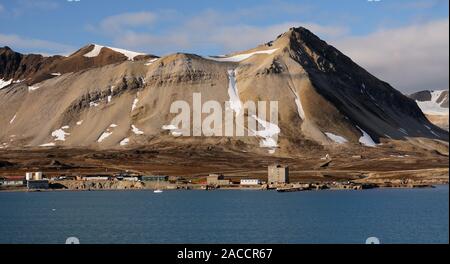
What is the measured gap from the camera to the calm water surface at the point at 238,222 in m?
48.4

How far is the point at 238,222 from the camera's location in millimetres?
62031

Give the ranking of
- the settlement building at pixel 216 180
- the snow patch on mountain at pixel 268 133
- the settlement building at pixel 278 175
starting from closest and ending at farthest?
the settlement building at pixel 278 175 → the settlement building at pixel 216 180 → the snow patch on mountain at pixel 268 133

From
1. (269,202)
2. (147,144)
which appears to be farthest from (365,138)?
(269,202)

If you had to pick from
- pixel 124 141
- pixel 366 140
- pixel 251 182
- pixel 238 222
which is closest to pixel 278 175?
pixel 251 182

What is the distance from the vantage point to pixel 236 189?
417ft

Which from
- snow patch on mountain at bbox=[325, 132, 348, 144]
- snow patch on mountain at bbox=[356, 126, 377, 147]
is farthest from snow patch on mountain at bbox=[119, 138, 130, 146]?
snow patch on mountain at bbox=[356, 126, 377, 147]

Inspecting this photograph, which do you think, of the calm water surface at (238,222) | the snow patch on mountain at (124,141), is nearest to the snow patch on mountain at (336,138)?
the snow patch on mountain at (124,141)

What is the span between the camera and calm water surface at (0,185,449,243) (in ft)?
159

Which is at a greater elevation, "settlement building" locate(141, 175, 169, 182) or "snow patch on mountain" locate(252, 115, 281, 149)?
"snow patch on mountain" locate(252, 115, 281, 149)

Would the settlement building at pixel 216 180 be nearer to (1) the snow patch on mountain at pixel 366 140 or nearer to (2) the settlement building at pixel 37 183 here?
(2) the settlement building at pixel 37 183

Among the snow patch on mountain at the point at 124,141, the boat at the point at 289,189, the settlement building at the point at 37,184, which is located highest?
the snow patch on mountain at the point at 124,141

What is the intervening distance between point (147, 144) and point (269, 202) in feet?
A: 339

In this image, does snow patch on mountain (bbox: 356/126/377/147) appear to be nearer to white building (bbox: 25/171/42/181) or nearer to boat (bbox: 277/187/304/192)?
boat (bbox: 277/187/304/192)

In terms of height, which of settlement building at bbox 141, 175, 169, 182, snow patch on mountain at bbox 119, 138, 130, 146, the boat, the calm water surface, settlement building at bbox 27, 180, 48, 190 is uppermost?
snow patch on mountain at bbox 119, 138, 130, 146
